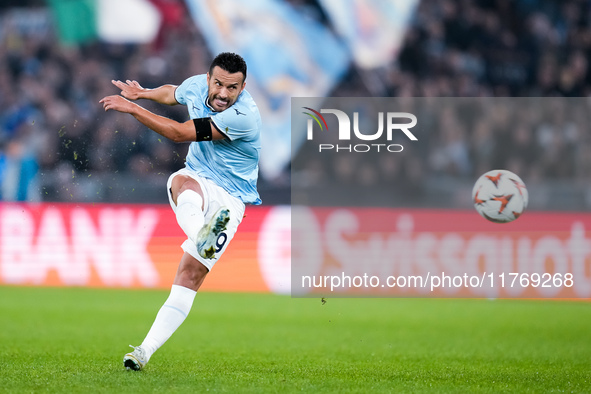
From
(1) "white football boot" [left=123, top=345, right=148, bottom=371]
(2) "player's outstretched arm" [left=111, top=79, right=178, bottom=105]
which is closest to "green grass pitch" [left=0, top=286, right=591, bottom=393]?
(1) "white football boot" [left=123, top=345, right=148, bottom=371]

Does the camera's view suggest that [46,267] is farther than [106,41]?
No

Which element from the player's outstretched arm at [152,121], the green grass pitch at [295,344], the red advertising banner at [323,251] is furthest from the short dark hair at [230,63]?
the red advertising banner at [323,251]

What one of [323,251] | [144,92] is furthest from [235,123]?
[323,251]

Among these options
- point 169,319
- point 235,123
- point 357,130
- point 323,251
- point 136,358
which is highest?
point 357,130

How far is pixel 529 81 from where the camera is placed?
17.8m

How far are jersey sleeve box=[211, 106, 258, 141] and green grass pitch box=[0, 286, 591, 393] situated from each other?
1839 millimetres

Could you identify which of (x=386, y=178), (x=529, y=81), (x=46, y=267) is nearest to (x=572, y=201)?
(x=386, y=178)

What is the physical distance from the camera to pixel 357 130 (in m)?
14.4

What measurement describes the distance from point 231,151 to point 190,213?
30.4 inches

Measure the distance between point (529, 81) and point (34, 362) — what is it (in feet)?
45.4

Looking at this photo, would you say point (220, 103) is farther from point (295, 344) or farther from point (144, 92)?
point (295, 344)

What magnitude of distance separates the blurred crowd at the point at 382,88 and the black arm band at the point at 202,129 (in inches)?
278

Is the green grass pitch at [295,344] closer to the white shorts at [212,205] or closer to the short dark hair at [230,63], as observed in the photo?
the white shorts at [212,205]

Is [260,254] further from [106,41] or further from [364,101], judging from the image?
[106,41]
